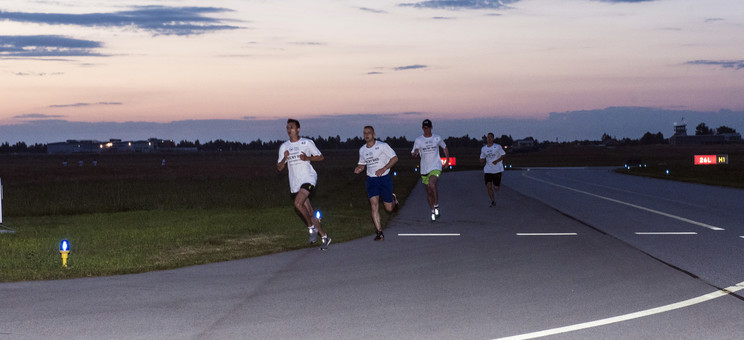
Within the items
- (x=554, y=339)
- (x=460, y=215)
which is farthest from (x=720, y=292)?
(x=460, y=215)

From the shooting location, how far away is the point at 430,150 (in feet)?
54.4

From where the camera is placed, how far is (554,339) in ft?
20.3

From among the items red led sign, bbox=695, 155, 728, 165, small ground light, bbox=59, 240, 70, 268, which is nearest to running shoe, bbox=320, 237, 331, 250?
small ground light, bbox=59, 240, 70, 268

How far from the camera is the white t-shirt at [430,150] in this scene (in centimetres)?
1655

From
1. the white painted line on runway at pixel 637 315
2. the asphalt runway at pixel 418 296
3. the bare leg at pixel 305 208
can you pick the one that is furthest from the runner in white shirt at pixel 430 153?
the white painted line on runway at pixel 637 315

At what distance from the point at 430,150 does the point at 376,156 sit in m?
3.16

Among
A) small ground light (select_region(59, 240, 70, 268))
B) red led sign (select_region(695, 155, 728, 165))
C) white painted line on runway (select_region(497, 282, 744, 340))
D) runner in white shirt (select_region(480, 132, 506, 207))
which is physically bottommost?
red led sign (select_region(695, 155, 728, 165))

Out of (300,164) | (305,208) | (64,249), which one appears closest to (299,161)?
(300,164)

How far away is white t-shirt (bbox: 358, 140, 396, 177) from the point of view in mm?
13586

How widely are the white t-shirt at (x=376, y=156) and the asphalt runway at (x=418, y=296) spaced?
4.08 ft

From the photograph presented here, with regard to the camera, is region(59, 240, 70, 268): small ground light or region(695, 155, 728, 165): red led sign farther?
region(695, 155, 728, 165): red led sign

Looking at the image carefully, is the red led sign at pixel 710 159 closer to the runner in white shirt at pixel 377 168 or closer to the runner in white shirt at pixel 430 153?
the runner in white shirt at pixel 430 153

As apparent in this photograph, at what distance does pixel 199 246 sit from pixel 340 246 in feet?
7.10

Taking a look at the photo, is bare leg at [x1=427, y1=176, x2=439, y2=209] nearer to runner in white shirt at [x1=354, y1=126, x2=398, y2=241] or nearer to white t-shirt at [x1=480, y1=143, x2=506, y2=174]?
runner in white shirt at [x1=354, y1=126, x2=398, y2=241]
